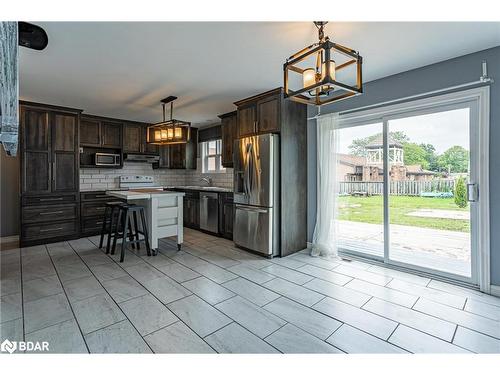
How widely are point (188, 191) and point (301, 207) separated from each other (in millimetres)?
2831

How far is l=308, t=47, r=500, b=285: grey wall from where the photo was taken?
95.9 inches

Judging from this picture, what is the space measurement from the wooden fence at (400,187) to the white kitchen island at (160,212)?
8.58 feet

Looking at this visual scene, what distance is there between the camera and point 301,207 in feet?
13.0

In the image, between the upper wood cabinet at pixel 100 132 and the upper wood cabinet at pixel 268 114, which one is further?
the upper wood cabinet at pixel 100 132

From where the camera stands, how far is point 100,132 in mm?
5203

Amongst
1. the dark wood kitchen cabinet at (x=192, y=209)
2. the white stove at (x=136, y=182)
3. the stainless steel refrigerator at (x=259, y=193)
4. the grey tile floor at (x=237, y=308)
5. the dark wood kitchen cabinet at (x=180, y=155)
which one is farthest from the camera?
the dark wood kitchen cabinet at (x=180, y=155)

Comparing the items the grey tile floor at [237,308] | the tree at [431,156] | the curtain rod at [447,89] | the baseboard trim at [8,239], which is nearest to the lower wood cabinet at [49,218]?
the baseboard trim at [8,239]

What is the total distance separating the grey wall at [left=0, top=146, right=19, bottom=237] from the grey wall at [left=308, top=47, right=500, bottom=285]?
6016 millimetres

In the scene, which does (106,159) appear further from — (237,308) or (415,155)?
(415,155)

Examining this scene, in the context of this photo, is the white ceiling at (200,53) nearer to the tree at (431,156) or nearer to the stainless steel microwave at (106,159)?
the tree at (431,156)

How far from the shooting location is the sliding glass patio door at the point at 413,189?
8.89ft

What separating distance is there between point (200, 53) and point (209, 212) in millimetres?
3176

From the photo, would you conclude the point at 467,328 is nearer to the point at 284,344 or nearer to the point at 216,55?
the point at 284,344
